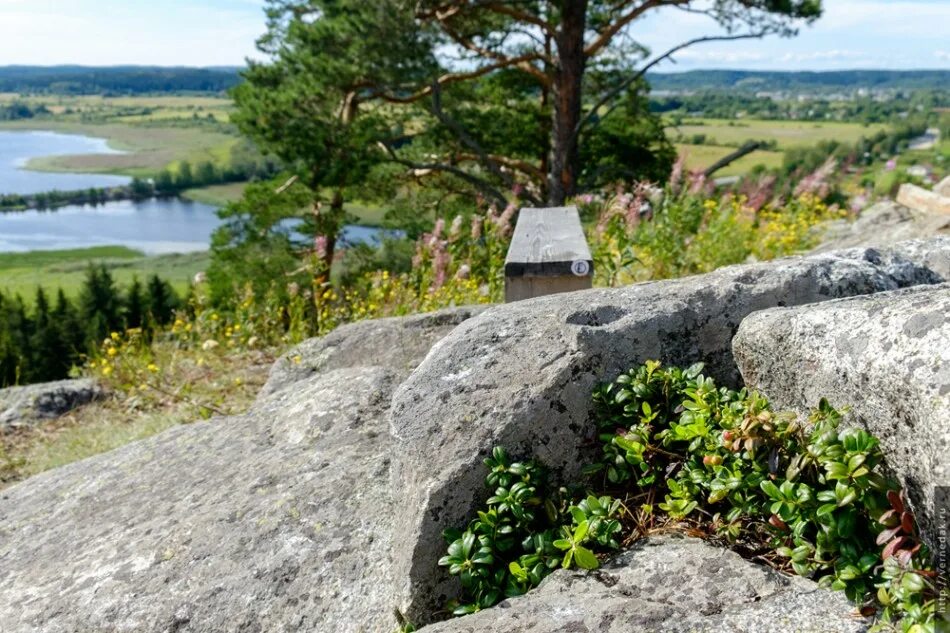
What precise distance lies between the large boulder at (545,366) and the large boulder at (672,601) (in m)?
0.38

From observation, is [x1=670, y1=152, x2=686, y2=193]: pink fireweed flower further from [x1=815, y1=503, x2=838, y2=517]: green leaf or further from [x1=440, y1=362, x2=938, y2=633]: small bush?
[x1=815, y1=503, x2=838, y2=517]: green leaf

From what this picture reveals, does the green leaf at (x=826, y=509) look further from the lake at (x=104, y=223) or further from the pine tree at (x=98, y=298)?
the lake at (x=104, y=223)

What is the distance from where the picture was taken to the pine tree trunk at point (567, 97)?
46.0 ft

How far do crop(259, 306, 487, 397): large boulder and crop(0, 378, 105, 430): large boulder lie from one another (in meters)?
2.71

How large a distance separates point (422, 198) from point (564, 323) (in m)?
15.7

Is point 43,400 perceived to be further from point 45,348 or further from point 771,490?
point 45,348

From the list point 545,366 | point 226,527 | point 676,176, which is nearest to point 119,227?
point 676,176

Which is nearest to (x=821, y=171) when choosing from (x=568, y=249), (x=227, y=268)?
(x=568, y=249)

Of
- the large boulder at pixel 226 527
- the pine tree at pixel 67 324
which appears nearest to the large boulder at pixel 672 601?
the large boulder at pixel 226 527

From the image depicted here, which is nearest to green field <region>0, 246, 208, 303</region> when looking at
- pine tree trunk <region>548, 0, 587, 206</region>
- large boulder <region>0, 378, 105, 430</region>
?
pine tree trunk <region>548, 0, 587, 206</region>

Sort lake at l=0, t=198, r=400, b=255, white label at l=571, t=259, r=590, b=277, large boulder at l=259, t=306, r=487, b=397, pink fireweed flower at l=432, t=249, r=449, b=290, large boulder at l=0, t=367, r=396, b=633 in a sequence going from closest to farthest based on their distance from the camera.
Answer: large boulder at l=0, t=367, r=396, b=633 → white label at l=571, t=259, r=590, b=277 → large boulder at l=259, t=306, r=487, b=397 → pink fireweed flower at l=432, t=249, r=449, b=290 → lake at l=0, t=198, r=400, b=255

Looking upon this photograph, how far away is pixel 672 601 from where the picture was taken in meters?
2.06

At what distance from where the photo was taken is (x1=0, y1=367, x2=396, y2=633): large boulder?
2.59 m

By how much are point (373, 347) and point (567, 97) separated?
11.3 meters
